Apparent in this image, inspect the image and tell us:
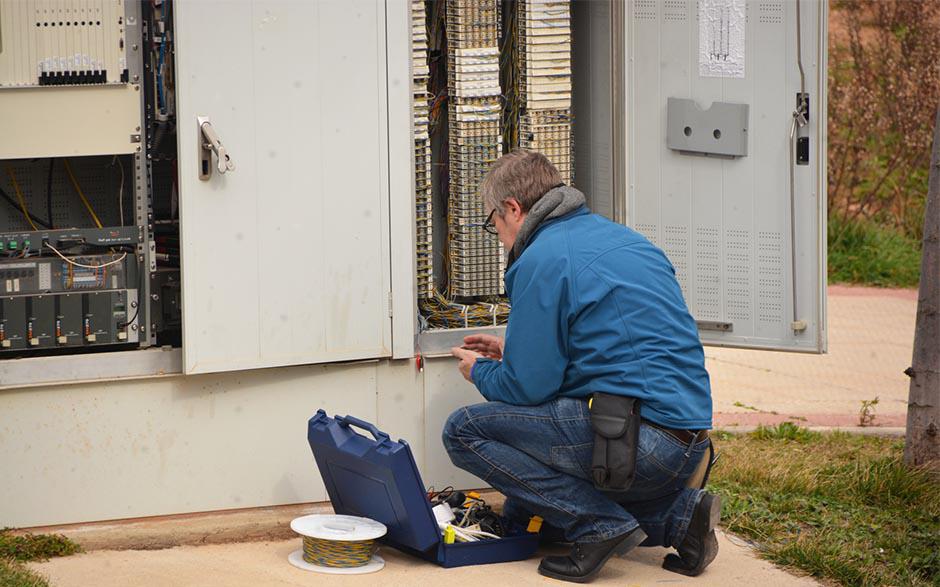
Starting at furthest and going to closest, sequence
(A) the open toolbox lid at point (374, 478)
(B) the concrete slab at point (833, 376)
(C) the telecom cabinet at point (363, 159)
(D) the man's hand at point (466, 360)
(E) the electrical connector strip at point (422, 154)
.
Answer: (B) the concrete slab at point (833, 376)
(E) the electrical connector strip at point (422, 154)
(C) the telecom cabinet at point (363, 159)
(D) the man's hand at point (466, 360)
(A) the open toolbox lid at point (374, 478)

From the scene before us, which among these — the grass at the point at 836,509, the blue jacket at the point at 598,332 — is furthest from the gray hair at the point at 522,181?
the grass at the point at 836,509

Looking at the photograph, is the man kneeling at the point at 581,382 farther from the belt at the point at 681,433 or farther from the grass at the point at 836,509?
the grass at the point at 836,509

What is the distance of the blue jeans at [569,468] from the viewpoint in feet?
13.7

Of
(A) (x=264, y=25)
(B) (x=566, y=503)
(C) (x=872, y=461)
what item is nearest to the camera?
(B) (x=566, y=503)

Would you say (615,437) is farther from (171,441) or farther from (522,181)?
(171,441)

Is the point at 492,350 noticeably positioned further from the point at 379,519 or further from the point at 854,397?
the point at 854,397

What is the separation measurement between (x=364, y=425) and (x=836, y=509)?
6.76ft

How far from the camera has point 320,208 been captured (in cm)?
477

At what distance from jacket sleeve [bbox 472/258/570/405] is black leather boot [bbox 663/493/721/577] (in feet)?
2.09

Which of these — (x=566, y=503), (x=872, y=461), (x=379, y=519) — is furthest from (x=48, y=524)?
(x=872, y=461)

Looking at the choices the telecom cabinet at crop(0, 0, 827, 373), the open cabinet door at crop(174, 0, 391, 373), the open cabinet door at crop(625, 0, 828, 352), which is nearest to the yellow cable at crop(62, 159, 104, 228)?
the telecom cabinet at crop(0, 0, 827, 373)

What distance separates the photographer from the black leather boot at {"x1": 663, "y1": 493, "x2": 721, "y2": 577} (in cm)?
427

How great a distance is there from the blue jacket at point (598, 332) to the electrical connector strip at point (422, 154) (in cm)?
107

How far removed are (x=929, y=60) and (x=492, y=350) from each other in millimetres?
9693
